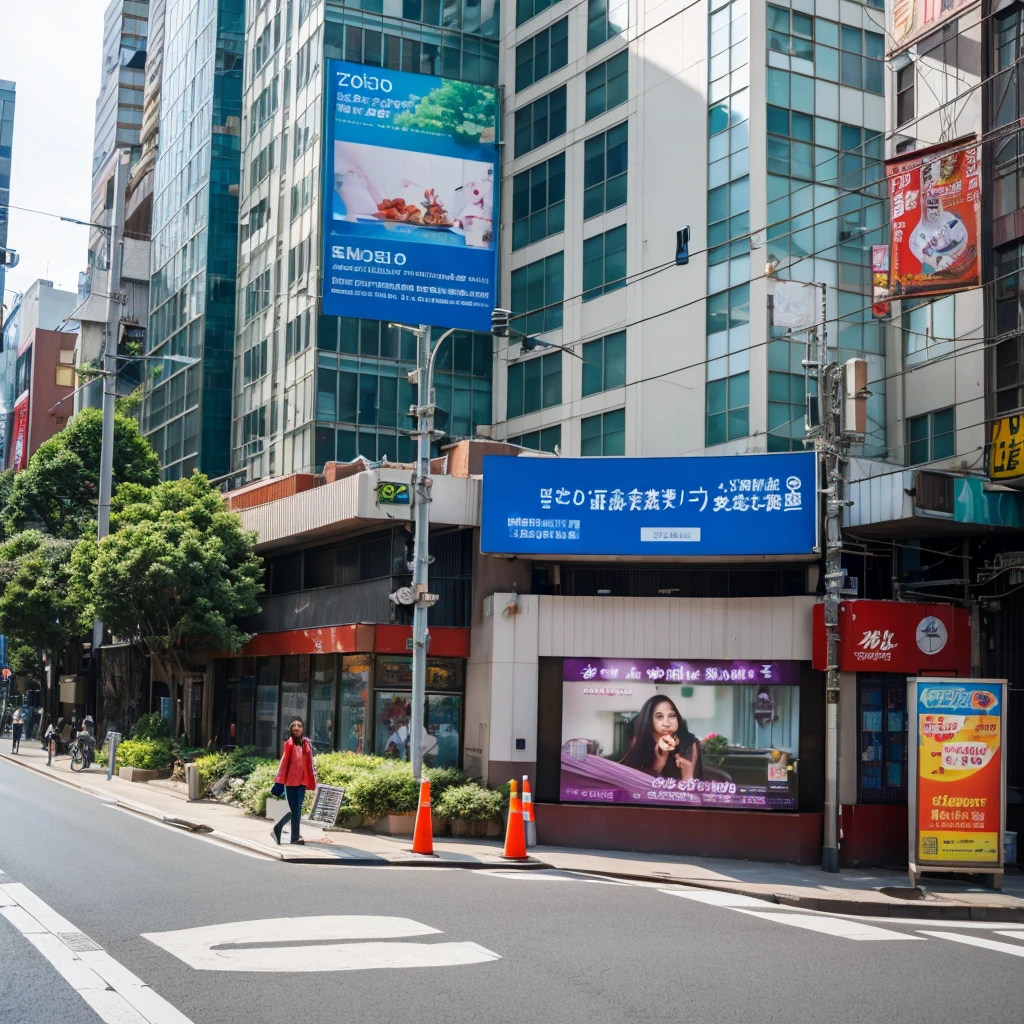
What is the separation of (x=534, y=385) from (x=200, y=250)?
74.8 feet

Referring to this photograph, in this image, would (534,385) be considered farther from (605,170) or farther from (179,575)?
(179,575)

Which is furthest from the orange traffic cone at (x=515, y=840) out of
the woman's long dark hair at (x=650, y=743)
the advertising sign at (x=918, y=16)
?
the advertising sign at (x=918, y=16)

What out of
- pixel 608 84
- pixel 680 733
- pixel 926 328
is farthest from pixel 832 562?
pixel 608 84

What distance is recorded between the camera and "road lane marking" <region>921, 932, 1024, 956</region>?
13.3 m

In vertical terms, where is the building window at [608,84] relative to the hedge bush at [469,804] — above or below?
above

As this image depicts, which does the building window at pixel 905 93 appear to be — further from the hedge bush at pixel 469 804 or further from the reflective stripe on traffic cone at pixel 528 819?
the reflective stripe on traffic cone at pixel 528 819

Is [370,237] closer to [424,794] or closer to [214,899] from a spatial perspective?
[424,794]

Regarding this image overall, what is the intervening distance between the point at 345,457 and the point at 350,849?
32.0m

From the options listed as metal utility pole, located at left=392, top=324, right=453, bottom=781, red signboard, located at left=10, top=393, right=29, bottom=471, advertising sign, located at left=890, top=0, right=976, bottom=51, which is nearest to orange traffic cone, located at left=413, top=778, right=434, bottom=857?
metal utility pole, located at left=392, top=324, right=453, bottom=781

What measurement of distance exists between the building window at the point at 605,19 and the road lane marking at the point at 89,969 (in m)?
39.4

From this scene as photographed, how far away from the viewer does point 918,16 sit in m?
30.2

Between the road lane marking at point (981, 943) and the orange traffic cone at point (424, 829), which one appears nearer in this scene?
the road lane marking at point (981, 943)

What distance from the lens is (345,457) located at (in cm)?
5141

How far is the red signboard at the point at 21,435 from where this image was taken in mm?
99894
